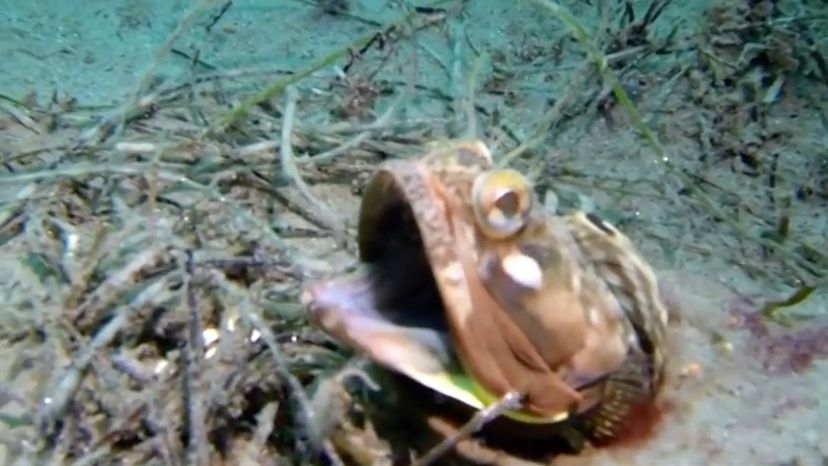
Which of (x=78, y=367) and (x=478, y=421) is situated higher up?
(x=478, y=421)

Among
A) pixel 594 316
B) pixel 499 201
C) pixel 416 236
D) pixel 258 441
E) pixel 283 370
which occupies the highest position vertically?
pixel 499 201

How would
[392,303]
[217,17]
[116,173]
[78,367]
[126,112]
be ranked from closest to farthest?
[392,303]
[78,367]
[116,173]
[126,112]
[217,17]

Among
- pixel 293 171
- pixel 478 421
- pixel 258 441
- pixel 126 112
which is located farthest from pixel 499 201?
pixel 126 112

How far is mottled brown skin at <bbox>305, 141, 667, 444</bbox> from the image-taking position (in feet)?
5.83

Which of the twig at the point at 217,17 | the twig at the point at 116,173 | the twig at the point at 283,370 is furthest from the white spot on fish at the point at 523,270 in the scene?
the twig at the point at 217,17

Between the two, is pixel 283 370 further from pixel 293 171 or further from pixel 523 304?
pixel 293 171

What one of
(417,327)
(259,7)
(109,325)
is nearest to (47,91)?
(259,7)

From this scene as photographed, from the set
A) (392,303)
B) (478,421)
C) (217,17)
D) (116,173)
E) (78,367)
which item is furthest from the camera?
(217,17)

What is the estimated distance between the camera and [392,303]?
1915 millimetres

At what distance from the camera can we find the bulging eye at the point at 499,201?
5.95ft

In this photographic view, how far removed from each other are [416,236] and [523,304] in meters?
0.24

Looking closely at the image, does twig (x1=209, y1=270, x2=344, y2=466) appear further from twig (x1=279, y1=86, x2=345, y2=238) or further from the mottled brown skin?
twig (x1=279, y1=86, x2=345, y2=238)

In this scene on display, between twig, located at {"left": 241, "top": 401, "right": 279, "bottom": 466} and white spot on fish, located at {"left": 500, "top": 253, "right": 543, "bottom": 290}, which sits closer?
white spot on fish, located at {"left": 500, "top": 253, "right": 543, "bottom": 290}

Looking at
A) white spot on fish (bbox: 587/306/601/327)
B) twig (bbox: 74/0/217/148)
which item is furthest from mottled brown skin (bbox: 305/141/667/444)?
twig (bbox: 74/0/217/148)
